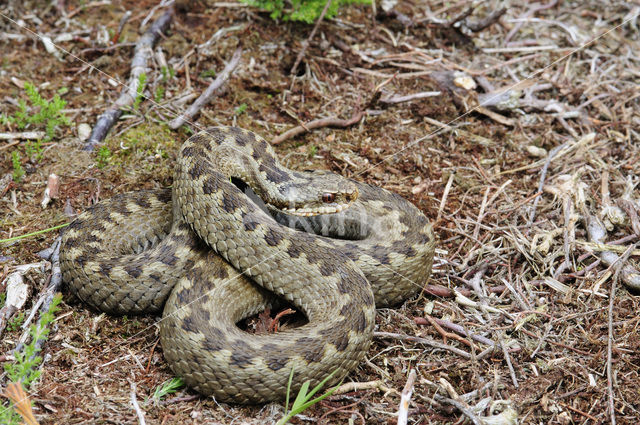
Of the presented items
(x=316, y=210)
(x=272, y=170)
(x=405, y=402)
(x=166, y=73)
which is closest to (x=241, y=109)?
(x=166, y=73)

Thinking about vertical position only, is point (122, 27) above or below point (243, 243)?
above

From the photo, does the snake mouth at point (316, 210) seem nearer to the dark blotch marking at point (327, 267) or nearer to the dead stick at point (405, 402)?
the dark blotch marking at point (327, 267)

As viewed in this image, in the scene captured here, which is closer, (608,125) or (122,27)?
(608,125)

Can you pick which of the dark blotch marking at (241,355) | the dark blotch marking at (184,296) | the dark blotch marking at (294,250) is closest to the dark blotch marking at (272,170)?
the dark blotch marking at (294,250)

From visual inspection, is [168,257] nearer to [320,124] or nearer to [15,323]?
[15,323]

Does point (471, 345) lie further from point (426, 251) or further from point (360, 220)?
point (360, 220)

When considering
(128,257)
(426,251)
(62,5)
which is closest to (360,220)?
(426,251)
